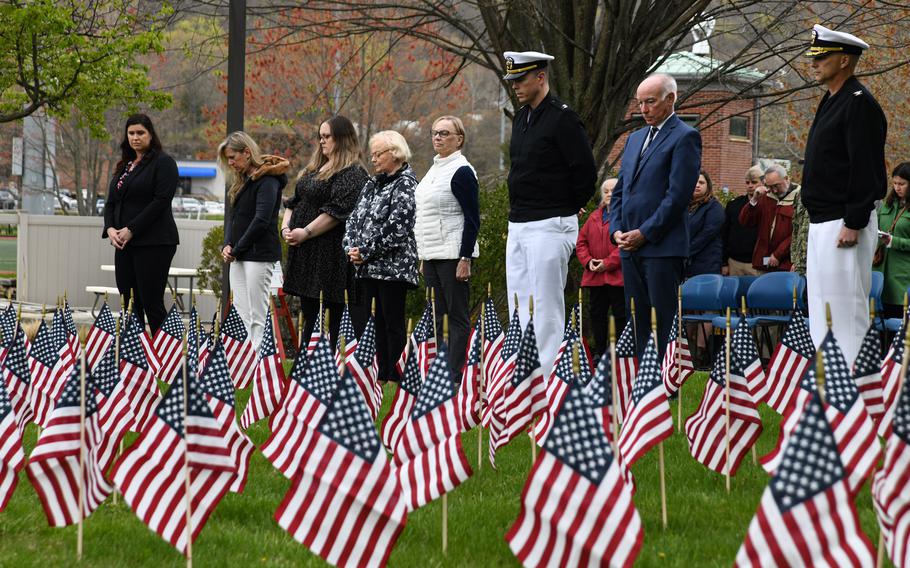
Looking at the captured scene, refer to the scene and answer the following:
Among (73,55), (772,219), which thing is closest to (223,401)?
(772,219)

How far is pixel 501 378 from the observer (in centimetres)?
738

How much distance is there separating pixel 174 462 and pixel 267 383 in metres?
2.68

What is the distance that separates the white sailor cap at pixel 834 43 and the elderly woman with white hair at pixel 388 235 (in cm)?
387

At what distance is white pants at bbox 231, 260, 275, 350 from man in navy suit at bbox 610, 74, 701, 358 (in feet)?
11.8

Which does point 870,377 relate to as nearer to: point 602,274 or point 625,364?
point 625,364

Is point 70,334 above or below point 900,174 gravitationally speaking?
below

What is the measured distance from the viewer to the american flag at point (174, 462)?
17.4 feet

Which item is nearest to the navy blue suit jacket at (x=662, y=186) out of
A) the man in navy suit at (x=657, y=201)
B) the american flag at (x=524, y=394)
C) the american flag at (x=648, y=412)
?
the man in navy suit at (x=657, y=201)

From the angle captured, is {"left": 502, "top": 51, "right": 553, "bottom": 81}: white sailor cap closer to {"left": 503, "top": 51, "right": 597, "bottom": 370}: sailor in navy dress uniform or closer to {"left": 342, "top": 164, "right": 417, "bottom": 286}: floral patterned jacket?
{"left": 503, "top": 51, "right": 597, "bottom": 370}: sailor in navy dress uniform

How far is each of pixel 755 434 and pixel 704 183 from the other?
6418 mm

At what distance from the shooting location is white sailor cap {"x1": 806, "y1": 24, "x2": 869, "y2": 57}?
6.71 m

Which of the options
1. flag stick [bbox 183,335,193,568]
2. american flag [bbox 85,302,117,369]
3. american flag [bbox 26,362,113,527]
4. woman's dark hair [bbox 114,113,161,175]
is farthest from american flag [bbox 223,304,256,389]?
flag stick [bbox 183,335,193,568]

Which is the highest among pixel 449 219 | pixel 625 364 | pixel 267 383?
pixel 449 219

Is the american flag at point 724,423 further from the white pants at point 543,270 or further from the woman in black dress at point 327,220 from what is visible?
the woman in black dress at point 327,220
